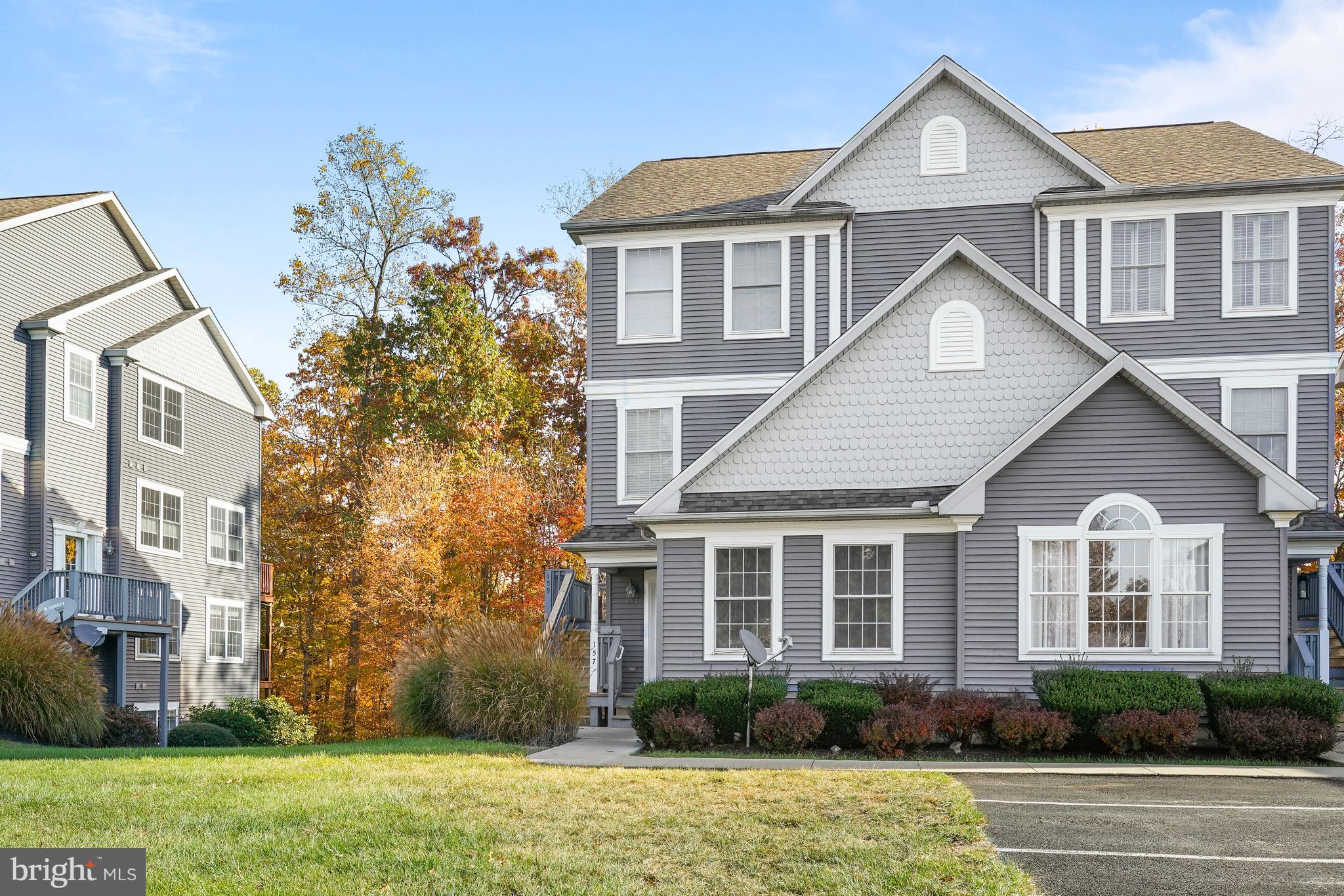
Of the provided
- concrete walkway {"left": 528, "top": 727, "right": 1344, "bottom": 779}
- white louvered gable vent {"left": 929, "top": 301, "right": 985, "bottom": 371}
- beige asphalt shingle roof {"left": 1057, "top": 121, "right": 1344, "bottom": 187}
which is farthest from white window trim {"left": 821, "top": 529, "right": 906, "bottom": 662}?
beige asphalt shingle roof {"left": 1057, "top": 121, "right": 1344, "bottom": 187}

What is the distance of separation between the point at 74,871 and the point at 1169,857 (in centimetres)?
730

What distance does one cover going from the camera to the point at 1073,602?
18016 millimetres

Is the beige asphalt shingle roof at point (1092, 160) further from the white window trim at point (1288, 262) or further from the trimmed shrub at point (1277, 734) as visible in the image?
the trimmed shrub at point (1277, 734)

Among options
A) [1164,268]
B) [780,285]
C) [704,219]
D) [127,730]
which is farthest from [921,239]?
[127,730]

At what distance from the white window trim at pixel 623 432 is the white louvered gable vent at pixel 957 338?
6.03 metres

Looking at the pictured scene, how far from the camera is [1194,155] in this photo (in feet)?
78.6

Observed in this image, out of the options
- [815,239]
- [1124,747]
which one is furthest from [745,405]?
[1124,747]

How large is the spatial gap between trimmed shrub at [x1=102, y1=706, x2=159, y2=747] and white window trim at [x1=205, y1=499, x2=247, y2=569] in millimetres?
10745

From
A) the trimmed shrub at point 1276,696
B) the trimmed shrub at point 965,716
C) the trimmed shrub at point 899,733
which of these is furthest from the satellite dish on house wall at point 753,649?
the trimmed shrub at point 1276,696

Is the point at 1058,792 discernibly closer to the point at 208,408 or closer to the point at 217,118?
the point at 217,118

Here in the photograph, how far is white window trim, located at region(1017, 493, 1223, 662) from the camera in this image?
1755 cm

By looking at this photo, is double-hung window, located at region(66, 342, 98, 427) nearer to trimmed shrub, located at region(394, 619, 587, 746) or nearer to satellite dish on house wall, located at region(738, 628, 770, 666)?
trimmed shrub, located at region(394, 619, 587, 746)

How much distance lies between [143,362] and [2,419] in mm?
4770

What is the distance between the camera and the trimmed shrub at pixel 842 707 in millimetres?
17062
